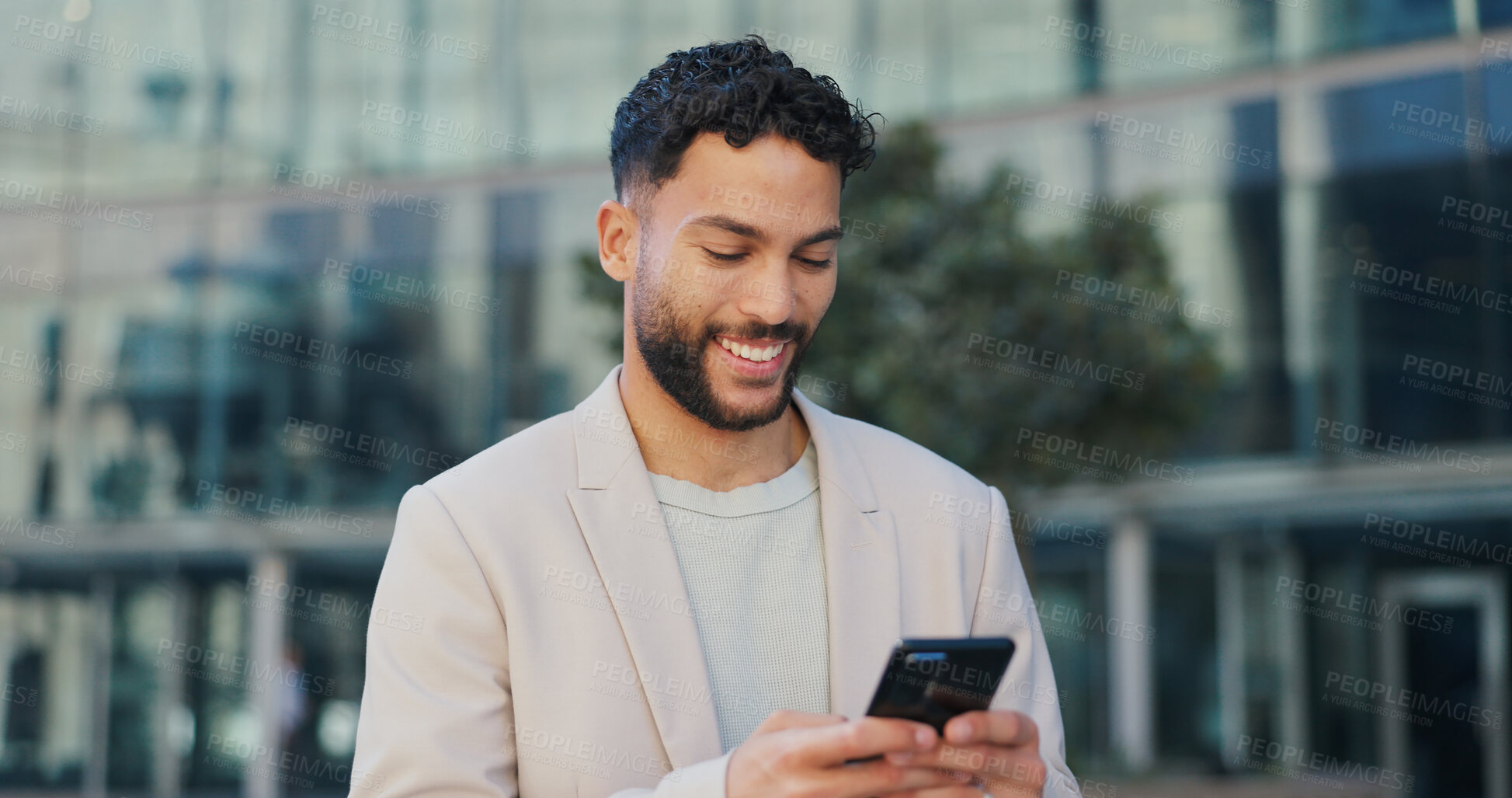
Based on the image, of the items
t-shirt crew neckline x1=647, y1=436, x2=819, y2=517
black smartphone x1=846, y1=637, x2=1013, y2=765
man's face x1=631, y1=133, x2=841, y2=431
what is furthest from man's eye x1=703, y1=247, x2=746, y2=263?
black smartphone x1=846, y1=637, x2=1013, y2=765

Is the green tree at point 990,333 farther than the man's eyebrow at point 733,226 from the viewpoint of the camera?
Yes

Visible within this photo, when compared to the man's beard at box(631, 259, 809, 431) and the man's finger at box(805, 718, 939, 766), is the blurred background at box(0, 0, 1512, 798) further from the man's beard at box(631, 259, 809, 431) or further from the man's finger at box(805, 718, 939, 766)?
the man's finger at box(805, 718, 939, 766)

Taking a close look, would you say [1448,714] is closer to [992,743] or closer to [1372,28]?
[1372,28]

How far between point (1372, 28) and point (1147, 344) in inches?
199

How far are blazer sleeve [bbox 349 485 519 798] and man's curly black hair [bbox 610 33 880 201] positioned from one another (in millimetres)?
625

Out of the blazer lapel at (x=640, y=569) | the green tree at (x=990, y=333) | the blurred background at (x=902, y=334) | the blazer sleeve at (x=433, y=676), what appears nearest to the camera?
the blazer sleeve at (x=433, y=676)

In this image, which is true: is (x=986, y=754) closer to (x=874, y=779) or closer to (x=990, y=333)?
(x=874, y=779)

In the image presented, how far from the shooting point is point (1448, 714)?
1169cm

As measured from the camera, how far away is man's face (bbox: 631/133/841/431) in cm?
193

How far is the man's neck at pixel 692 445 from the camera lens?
2137mm

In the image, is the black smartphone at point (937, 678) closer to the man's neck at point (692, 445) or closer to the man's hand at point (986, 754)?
the man's hand at point (986, 754)

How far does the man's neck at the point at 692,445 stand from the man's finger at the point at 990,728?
0.70 meters

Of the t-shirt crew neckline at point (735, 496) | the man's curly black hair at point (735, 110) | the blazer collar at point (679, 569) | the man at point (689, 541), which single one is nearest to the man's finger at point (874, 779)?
the man at point (689, 541)

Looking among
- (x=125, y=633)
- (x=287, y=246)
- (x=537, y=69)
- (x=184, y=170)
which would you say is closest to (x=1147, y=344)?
(x=537, y=69)
